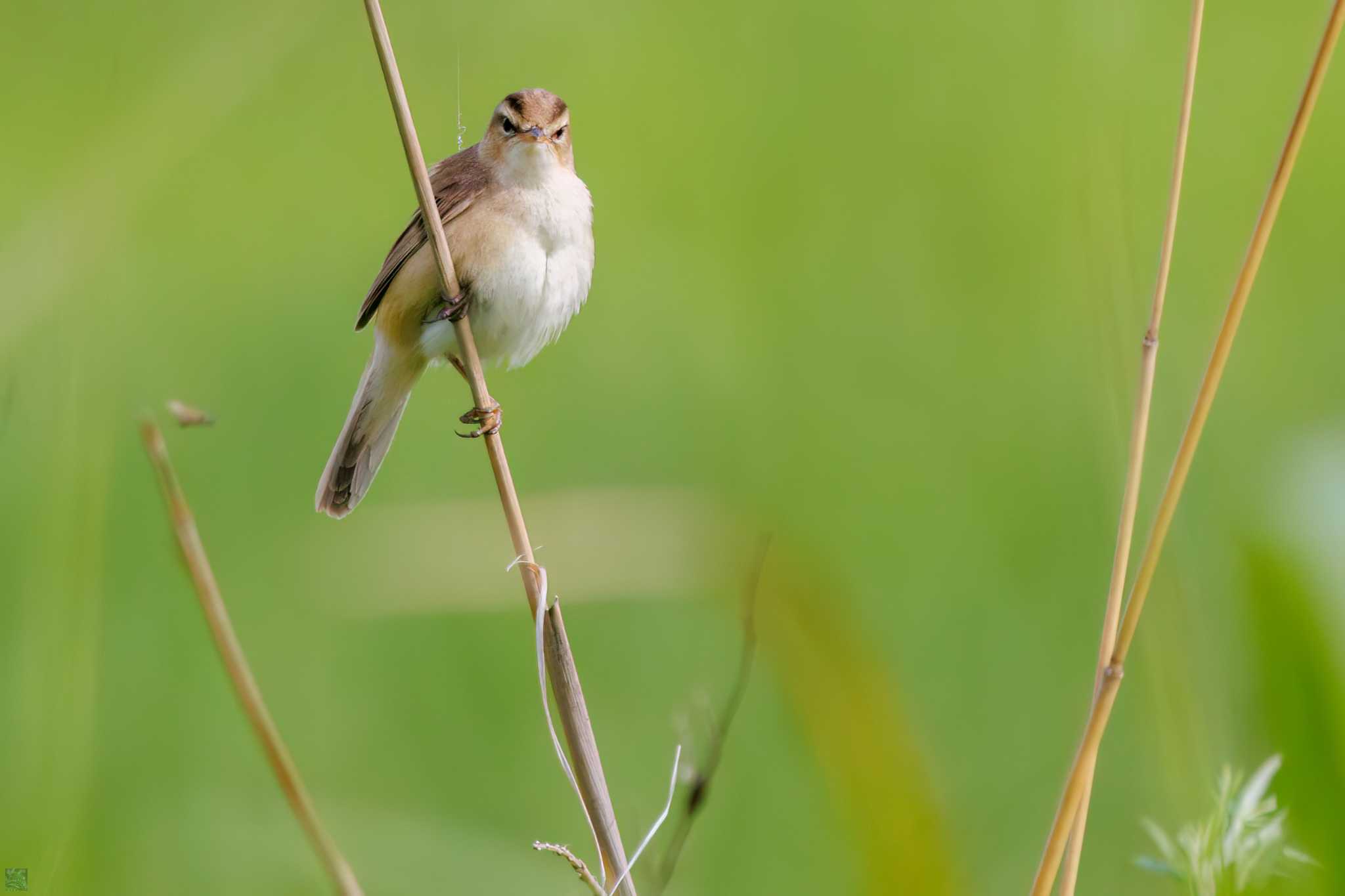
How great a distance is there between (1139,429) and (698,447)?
9.49ft

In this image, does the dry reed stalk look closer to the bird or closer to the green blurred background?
the green blurred background

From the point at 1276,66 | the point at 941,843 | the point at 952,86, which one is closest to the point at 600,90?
the point at 952,86

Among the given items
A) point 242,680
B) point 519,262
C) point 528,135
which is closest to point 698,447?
point 519,262

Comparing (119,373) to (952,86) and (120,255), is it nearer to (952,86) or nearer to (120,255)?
(120,255)

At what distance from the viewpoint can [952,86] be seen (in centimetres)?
621

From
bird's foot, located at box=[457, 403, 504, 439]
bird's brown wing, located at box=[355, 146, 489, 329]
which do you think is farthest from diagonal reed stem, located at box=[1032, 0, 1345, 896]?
bird's brown wing, located at box=[355, 146, 489, 329]

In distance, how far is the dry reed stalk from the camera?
1.43m

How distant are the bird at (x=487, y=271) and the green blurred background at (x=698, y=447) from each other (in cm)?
49

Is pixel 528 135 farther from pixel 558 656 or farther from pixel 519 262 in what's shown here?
pixel 558 656

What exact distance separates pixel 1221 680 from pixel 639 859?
3.02 ft

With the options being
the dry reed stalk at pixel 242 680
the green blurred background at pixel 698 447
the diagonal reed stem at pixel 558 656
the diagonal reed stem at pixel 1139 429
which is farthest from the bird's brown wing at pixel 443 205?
the diagonal reed stem at pixel 1139 429

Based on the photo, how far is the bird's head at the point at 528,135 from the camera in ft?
9.99

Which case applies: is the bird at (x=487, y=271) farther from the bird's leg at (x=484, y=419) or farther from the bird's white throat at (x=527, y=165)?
the bird's leg at (x=484, y=419)

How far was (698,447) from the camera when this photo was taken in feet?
15.0
